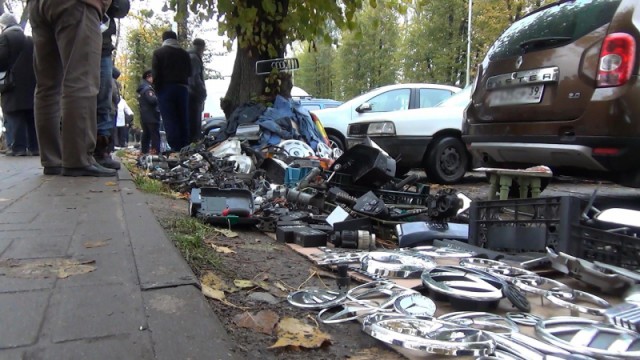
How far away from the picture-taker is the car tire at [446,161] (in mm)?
8148

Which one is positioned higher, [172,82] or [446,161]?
[172,82]

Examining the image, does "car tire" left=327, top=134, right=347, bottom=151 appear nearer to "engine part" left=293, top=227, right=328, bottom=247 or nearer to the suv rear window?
the suv rear window

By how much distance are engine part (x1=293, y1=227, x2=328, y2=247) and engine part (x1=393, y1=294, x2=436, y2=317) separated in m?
1.23

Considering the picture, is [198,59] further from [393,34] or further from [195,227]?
[393,34]

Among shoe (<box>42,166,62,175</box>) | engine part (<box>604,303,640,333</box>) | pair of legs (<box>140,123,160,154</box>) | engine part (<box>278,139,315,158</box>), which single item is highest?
pair of legs (<box>140,123,160,154</box>)

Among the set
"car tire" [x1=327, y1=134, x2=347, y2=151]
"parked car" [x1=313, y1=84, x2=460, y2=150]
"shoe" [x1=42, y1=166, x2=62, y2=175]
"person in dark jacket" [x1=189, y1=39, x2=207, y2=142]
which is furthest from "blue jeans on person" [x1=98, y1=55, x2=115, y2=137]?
"car tire" [x1=327, y1=134, x2=347, y2=151]

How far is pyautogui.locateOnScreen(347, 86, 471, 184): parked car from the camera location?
815 centimetres

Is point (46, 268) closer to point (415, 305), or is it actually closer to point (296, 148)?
point (415, 305)

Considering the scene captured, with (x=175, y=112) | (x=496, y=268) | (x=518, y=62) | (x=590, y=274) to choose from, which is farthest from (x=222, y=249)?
(x=175, y=112)

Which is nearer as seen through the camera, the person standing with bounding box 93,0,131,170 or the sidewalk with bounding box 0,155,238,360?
the sidewalk with bounding box 0,155,238,360

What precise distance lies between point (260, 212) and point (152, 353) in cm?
267

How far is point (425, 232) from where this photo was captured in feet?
11.3

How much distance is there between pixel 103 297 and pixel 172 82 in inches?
293

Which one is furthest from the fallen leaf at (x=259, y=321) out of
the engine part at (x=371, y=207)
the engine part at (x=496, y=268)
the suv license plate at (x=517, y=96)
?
the suv license plate at (x=517, y=96)
